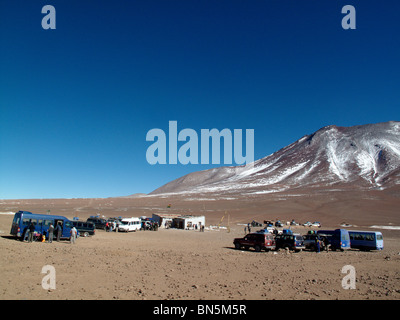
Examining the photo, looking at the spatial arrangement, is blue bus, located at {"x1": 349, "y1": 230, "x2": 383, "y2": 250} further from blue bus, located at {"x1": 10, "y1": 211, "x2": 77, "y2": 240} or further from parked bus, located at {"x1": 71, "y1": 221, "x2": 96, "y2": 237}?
blue bus, located at {"x1": 10, "y1": 211, "x2": 77, "y2": 240}

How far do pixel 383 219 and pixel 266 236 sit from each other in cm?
6165

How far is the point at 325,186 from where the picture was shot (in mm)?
148500

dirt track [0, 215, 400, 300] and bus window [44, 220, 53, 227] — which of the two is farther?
bus window [44, 220, 53, 227]

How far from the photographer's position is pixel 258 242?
23.4m

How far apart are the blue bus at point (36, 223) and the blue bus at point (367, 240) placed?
27285 mm

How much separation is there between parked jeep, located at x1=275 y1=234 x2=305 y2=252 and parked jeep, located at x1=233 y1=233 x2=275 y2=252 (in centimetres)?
150

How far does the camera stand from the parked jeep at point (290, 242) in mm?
24312

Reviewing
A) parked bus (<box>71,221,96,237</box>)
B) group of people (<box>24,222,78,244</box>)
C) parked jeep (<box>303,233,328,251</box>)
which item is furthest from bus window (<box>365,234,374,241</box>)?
parked bus (<box>71,221,96,237</box>)

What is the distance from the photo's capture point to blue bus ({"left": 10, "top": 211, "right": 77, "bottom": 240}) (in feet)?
74.7

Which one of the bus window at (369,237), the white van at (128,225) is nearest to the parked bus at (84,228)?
Result: the white van at (128,225)

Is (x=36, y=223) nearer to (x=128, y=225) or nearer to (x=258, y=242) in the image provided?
(x=128, y=225)

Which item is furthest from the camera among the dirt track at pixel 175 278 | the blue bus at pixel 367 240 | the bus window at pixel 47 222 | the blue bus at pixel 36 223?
the blue bus at pixel 367 240

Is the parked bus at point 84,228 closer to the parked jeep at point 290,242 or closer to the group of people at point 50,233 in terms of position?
the group of people at point 50,233
